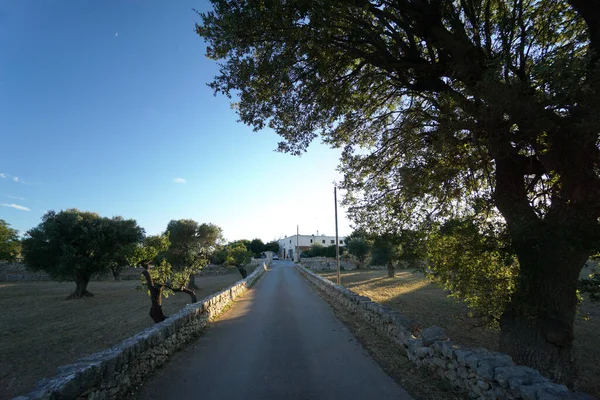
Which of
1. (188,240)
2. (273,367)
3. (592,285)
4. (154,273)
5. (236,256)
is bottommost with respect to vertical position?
(273,367)

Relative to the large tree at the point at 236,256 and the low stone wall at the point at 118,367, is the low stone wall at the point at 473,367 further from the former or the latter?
the large tree at the point at 236,256

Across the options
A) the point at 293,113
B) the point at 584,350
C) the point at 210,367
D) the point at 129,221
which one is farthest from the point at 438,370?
the point at 129,221

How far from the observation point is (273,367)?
6.26m

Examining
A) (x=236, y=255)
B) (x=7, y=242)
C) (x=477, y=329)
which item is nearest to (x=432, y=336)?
(x=477, y=329)

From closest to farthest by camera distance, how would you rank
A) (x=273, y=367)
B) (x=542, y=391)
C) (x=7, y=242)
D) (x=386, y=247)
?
(x=542, y=391), (x=273, y=367), (x=386, y=247), (x=7, y=242)

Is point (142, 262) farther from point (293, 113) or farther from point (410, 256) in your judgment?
point (410, 256)

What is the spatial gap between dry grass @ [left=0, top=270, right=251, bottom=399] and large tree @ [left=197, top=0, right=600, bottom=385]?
8.12 m

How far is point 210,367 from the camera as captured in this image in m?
6.29

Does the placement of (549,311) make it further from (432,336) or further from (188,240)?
(188,240)

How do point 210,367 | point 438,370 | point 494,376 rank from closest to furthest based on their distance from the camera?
point 494,376 → point 438,370 → point 210,367

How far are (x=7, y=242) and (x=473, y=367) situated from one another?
48.1m

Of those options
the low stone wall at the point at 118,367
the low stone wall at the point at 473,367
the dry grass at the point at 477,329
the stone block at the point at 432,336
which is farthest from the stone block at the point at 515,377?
the low stone wall at the point at 118,367

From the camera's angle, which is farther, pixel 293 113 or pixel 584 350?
pixel 584 350

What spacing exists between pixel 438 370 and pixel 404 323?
1935 millimetres
